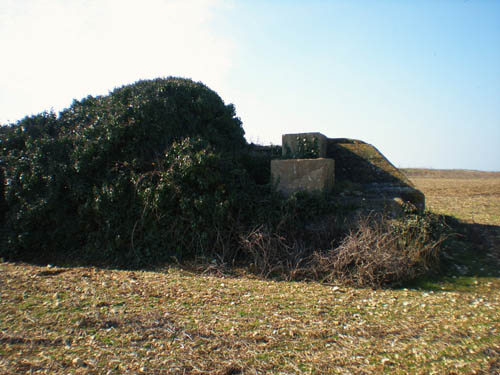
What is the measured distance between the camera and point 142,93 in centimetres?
754

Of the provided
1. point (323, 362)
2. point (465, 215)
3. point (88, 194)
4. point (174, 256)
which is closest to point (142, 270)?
point (174, 256)

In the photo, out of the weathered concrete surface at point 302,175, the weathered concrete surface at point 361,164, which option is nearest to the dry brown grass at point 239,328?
the weathered concrete surface at point 302,175

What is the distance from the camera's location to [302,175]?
22.6 ft

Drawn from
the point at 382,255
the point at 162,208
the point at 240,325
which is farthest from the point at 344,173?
the point at 240,325

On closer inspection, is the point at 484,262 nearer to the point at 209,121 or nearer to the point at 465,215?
the point at 465,215

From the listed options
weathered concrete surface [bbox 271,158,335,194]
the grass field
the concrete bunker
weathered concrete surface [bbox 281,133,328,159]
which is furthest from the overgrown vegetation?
weathered concrete surface [bbox 281,133,328,159]

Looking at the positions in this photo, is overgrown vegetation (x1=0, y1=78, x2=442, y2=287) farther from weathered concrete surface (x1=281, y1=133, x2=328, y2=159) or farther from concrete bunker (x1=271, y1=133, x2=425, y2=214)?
weathered concrete surface (x1=281, y1=133, x2=328, y2=159)

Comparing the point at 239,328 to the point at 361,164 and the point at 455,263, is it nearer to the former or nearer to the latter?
the point at 455,263

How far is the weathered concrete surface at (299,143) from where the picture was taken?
8.12 meters

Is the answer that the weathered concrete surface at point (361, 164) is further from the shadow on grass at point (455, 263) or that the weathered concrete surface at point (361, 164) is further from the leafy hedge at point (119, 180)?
the leafy hedge at point (119, 180)

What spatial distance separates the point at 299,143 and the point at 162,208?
351 centimetres

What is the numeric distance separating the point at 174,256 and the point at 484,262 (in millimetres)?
5093

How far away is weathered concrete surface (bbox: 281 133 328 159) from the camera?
26.6 feet

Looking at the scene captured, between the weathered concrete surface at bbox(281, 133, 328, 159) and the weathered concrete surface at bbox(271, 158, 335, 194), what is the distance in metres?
A: 1.11
